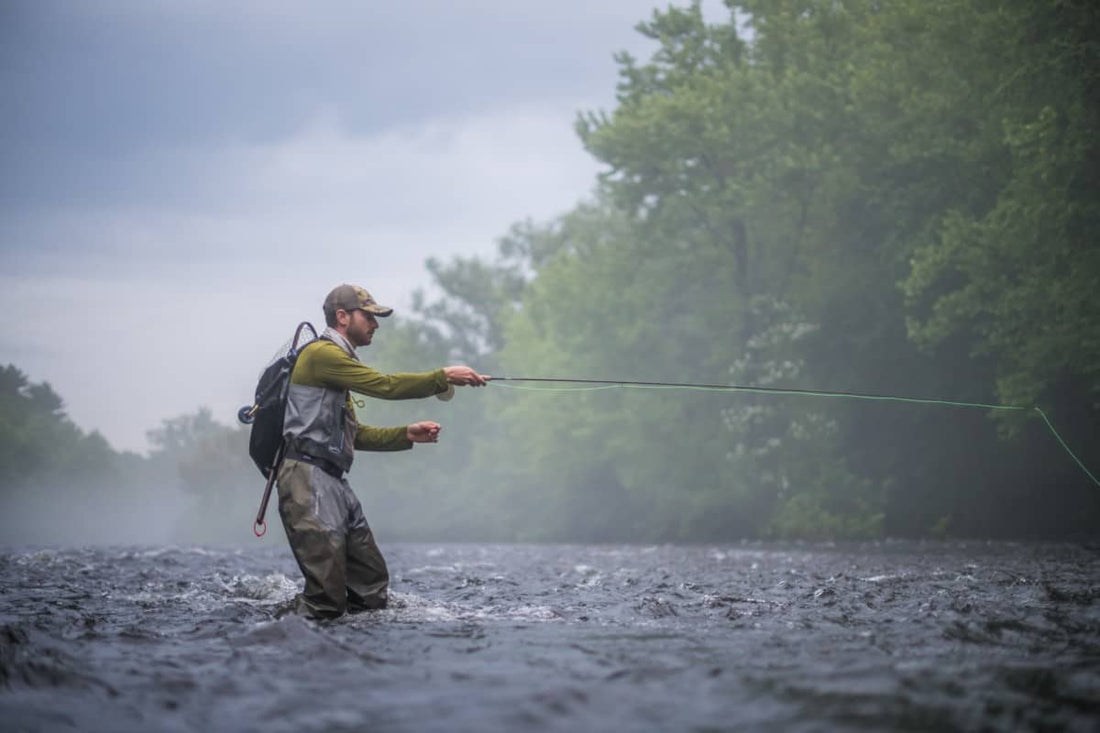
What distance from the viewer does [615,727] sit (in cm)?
396

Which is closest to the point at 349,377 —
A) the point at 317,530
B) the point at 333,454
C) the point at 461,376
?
the point at 333,454

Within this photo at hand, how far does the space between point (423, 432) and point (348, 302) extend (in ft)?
3.71

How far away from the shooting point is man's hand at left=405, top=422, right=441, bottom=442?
7.84 metres

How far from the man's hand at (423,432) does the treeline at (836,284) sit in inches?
586

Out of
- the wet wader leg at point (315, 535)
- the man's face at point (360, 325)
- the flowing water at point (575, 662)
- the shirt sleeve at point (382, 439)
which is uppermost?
the man's face at point (360, 325)

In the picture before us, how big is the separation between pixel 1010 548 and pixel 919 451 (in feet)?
32.0

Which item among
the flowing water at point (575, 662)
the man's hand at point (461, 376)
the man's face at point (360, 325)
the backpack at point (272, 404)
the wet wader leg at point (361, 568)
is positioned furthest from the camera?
the man's face at point (360, 325)

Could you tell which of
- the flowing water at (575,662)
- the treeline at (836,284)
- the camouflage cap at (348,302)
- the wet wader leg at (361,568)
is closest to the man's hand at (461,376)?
the camouflage cap at (348,302)

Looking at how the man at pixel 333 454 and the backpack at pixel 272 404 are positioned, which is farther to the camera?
the backpack at pixel 272 404

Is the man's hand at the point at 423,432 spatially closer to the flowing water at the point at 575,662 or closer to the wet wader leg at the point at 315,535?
the wet wader leg at the point at 315,535

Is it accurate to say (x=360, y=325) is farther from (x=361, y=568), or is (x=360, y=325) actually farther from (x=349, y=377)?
(x=361, y=568)

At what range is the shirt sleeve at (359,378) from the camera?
23.7 ft

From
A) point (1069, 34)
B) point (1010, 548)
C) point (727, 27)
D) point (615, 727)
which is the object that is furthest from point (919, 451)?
point (615, 727)

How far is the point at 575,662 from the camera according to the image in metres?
5.43
